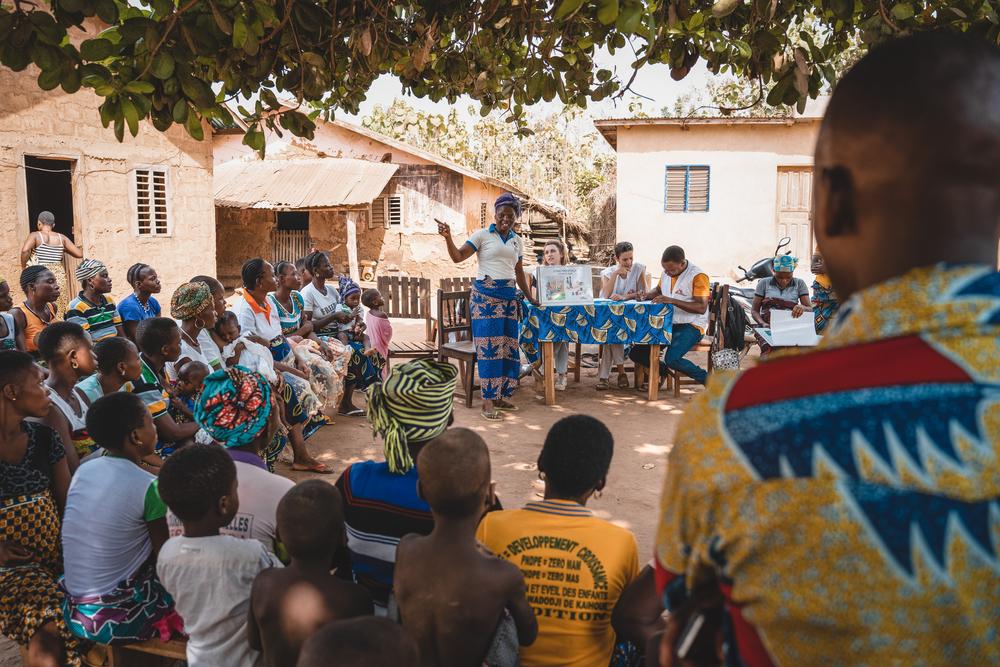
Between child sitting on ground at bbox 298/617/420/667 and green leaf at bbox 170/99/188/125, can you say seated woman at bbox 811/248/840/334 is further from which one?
child sitting on ground at bbox 298/617/420/667

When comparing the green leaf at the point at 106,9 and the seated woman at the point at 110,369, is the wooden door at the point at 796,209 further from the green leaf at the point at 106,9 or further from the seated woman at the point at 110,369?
the green leaf at the point at 106,9

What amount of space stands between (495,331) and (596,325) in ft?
3.77

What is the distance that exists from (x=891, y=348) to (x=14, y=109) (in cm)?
1250

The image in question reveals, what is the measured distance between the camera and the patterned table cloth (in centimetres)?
727

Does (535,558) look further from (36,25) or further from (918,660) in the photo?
(36,25)

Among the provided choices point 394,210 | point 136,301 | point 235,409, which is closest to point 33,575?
point 235,409

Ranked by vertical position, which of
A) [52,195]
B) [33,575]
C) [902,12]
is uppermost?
[52,195]

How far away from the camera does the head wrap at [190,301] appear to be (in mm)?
4410

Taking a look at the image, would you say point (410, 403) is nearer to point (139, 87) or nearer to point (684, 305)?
point (139, 87)

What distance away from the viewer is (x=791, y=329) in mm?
6934

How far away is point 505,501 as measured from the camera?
4715 mm

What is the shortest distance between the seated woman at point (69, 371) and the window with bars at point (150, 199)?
968 centimetres

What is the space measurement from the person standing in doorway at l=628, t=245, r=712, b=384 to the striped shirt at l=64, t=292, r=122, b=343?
5043 millimetres

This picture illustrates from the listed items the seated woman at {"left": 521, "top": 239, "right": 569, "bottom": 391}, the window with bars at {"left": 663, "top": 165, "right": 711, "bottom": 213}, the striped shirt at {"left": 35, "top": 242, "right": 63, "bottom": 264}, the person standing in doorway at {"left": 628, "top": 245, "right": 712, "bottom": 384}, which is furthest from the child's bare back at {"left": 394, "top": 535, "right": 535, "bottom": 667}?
the window with bars at {"left": 663, "top": 165, "right": 711, "bottom": 213}
